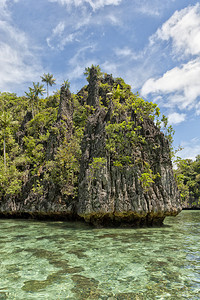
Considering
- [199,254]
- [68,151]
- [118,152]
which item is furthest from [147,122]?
[199,254]

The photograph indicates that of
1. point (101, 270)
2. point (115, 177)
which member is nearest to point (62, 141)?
point (115, 177)

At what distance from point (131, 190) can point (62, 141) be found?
45.9ft

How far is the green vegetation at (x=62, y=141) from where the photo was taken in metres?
18.0

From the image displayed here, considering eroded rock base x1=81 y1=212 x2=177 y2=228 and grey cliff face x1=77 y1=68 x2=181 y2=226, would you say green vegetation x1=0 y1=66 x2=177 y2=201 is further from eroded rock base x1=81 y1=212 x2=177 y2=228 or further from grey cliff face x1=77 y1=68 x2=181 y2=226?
eroded rock base x1=81 y1=212 x2=177 y2=228

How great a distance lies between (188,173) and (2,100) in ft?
178

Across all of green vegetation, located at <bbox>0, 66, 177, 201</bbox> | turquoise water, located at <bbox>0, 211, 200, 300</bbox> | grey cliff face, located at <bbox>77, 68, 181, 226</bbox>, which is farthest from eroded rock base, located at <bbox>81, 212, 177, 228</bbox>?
turquoise water, located at <bbox>0, 211, 200, 300</bbox>

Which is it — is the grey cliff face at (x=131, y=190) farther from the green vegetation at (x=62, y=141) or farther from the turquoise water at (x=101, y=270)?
the turquoise water at (x=101, y=270)

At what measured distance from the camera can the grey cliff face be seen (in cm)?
1588

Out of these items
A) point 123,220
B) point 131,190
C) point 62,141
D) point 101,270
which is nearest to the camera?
point 101,270

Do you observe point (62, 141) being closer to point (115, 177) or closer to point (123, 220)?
point (115, 177)

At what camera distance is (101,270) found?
7020 mm

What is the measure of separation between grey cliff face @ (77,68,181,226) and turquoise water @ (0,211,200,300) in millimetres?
4844

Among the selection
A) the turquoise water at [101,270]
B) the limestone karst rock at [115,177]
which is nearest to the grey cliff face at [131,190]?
the limestone karst rock at [115,177]

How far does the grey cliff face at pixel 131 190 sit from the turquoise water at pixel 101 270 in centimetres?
484
